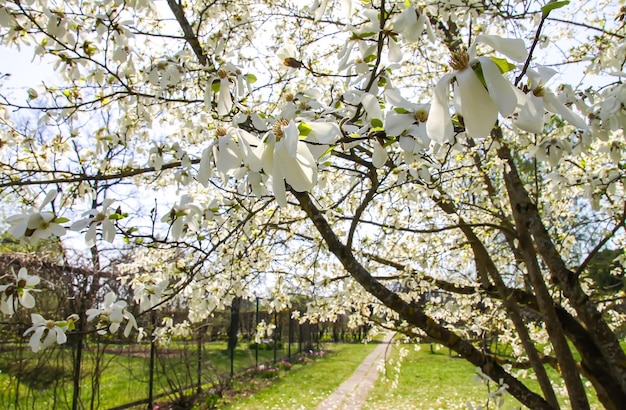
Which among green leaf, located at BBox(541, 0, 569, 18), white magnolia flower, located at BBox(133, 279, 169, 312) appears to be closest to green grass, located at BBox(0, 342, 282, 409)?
white magnolia flower, located at BBox(133, 279, 169, 312)

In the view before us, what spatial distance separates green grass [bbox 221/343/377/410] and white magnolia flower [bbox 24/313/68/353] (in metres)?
5.47

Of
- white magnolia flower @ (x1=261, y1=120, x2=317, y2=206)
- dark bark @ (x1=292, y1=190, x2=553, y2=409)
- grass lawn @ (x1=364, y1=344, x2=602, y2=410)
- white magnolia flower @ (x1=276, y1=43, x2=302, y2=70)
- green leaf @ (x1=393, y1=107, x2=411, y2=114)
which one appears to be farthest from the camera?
grass lawn @ (x1=364, y1=344, x2=602, y2=410)

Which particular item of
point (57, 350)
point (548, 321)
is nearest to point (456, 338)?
point (548, 321)

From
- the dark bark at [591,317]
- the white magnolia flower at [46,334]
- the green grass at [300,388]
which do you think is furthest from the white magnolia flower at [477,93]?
the green grass at [300,388]

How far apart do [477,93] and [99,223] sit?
131cm

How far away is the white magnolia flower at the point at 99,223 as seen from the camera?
1365 mm

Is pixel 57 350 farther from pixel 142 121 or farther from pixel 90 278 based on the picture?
pixel 142 121

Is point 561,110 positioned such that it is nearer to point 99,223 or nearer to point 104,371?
point 99,223

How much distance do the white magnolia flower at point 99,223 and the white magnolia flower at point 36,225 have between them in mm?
56

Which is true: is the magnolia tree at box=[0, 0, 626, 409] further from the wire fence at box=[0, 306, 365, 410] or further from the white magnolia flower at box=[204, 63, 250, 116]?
the wire fence at box=[0, 306, 365, 410]

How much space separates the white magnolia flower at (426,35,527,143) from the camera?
20.5 inches

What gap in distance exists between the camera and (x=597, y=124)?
1.56m

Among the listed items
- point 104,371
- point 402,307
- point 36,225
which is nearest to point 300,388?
point 104,371

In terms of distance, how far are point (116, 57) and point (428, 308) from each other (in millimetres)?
2882
